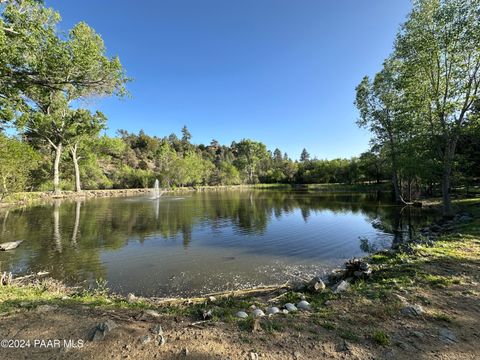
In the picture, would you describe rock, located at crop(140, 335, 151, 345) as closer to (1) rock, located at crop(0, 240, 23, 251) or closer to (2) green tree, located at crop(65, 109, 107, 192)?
(1) rock, located at crop(0, 240, 23, 251)

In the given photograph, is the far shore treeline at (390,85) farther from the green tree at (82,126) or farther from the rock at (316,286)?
the rock at (316,286)

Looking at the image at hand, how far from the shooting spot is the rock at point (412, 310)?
14.5 ft

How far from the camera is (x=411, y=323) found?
4.17 meters

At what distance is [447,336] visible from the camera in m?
3.79

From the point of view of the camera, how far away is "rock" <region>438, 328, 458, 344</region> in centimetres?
368

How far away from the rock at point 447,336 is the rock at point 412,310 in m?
0.47

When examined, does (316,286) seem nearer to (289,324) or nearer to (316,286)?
(316,286)

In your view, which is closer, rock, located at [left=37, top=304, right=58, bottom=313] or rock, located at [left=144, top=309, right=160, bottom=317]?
rock, located at [left=37, top=304, right=58, bottom=313]

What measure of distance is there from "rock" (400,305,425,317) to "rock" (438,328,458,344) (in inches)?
18.5

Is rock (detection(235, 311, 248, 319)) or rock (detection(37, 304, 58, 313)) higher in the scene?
rock (detection(37, 304, 58, 313))

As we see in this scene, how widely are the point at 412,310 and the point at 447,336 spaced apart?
716mm

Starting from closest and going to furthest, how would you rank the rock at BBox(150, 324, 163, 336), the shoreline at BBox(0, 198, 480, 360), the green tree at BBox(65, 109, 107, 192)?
the shoreline at BBox(0, 198, 480, 360)
the rock at BBox(150, 324, 163, 336)
the green tree at BBox(65, 109, 107, 192)

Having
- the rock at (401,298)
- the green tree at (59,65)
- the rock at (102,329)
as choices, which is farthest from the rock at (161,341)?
the green tree at (59,65)

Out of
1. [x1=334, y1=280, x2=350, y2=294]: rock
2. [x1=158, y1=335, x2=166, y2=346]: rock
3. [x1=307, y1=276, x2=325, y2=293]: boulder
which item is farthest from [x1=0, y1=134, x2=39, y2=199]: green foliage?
[x1=334, y1=280, x2=350, y2=294]: rock
